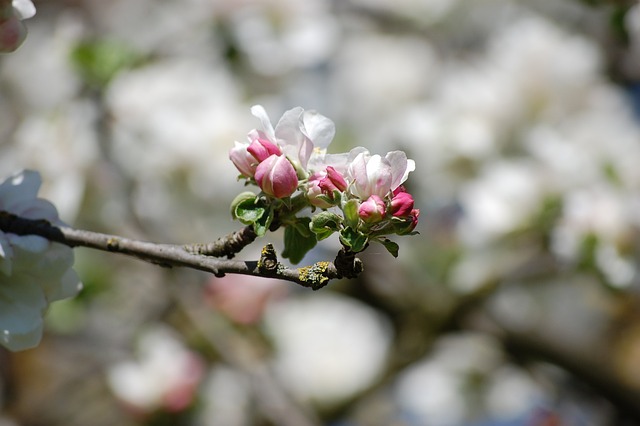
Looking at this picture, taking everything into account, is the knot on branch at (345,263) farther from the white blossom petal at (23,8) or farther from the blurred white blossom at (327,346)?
the blurred white blossom at (327,346)

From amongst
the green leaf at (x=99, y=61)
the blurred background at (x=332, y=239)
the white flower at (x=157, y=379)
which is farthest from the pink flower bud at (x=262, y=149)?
the white flower at (x=157, y=379)

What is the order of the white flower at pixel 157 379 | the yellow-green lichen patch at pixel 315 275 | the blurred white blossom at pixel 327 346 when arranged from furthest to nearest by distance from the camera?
the blurred white blossom at pixel 327 346 → the white flower at pixel 157 379 → the yellow-green lichen patch at pixel 315 275

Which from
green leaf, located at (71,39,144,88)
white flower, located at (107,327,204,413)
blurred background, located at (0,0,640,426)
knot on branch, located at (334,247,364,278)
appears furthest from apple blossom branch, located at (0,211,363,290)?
white flower, located at (107,327,204,413)

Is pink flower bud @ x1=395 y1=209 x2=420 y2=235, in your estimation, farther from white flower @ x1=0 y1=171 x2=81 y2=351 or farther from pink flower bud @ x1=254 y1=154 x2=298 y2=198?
white flower @ x1=0 y1=171 x2=81 y2=351

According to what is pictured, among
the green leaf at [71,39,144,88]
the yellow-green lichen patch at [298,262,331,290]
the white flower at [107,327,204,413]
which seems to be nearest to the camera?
the yellow-green lichen patch at [298,262,331,290]

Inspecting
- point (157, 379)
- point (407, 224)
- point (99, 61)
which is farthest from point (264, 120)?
point (157, 379)

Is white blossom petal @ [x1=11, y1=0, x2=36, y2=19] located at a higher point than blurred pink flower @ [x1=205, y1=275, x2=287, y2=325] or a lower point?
higher

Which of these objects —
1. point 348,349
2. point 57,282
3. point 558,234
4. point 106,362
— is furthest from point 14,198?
point 348,349
